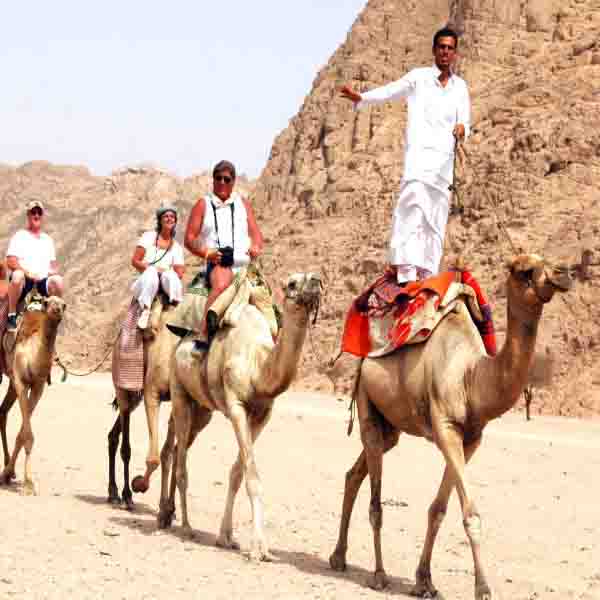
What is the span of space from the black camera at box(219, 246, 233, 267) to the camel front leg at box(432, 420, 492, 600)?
279 centimetres

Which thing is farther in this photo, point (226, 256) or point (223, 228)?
point (223, 228)

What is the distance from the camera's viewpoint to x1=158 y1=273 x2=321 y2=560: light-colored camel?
864 cm

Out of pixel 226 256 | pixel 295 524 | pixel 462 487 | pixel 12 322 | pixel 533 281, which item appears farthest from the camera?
pixel 12 322

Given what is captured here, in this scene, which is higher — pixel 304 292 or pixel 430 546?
pixel 304 292

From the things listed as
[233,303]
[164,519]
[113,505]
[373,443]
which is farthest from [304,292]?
[113,505]

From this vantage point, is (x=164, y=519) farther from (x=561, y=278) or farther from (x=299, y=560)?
(x=561, y=278)

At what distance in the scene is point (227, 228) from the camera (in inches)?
405

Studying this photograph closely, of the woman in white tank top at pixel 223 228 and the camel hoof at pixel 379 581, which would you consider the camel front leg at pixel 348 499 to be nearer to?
the camel hoof at pixel 379 581

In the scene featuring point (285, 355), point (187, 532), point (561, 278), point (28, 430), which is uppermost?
point (561, 278)

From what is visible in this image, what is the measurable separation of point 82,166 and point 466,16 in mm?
110526

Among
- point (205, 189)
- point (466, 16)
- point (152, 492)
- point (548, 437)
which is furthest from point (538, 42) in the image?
point (205, 189)

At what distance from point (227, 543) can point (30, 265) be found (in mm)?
4796

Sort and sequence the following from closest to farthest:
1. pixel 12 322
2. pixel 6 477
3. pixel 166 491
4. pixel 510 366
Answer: pixel 510 366, pixel 166 491, pixel 6 477, pixel 12 322

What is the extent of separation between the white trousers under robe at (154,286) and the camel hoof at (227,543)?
297 cm
